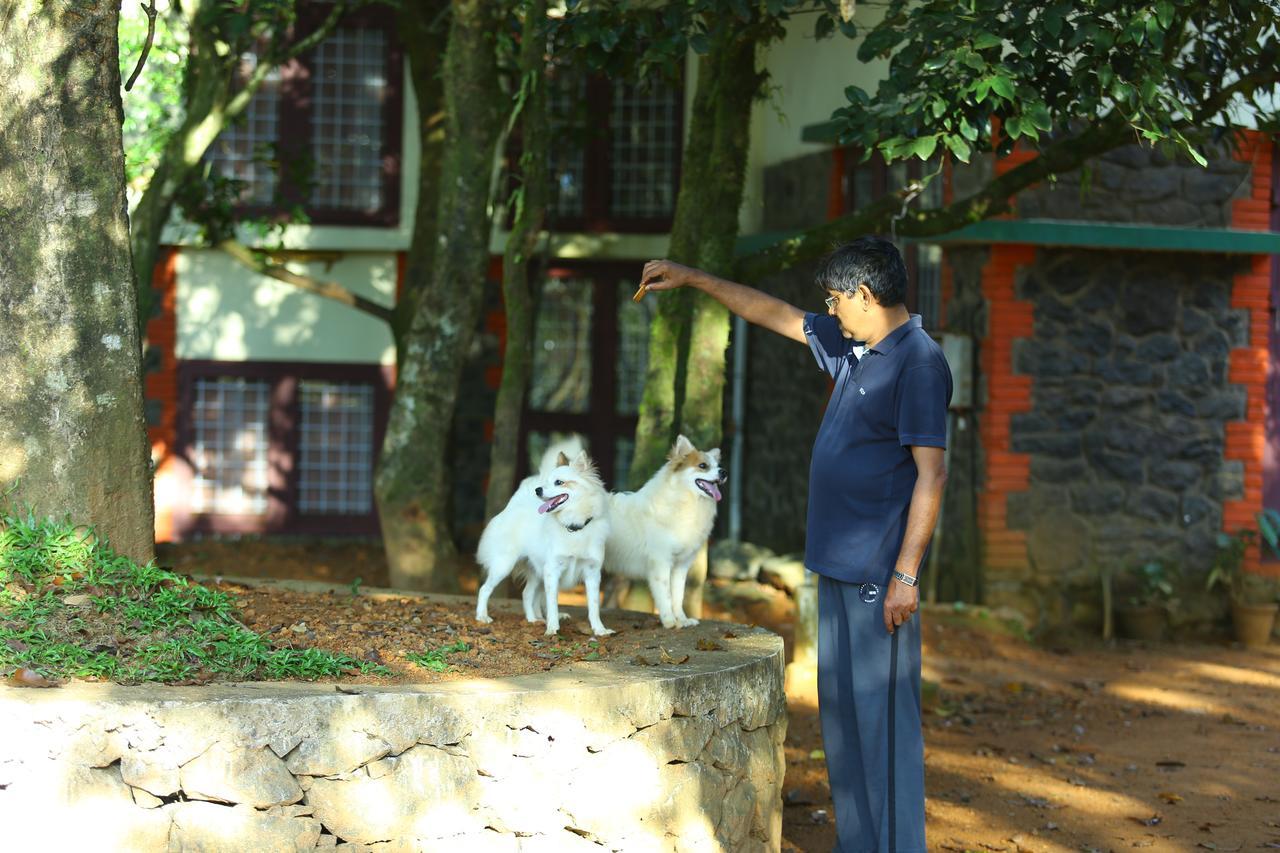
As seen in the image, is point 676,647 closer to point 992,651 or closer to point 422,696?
point 422,696

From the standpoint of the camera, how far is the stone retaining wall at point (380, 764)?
14.4ft

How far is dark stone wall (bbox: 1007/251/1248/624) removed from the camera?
38.0ft

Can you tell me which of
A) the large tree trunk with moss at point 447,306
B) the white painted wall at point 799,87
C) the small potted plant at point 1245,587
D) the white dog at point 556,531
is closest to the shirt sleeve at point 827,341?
the white dog at point 556,531

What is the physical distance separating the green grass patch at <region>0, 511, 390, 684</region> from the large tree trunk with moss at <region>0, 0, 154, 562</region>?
0.18 metres

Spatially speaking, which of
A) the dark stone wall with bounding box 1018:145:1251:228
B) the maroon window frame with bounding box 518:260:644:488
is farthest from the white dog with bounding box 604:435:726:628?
the maroon window frame with bounding box 518:260:644:488

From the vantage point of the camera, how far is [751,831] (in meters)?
5.53

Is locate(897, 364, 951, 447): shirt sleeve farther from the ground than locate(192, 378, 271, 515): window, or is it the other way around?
locate(897, 364, 951, 447): shirt sleeve

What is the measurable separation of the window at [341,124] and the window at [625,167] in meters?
1.76

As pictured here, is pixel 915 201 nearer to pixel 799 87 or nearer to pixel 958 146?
pixel 799 87

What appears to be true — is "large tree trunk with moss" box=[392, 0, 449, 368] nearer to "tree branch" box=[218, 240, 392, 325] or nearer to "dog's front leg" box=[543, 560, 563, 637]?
"tree branch" box=[218, 240, 392, 325]

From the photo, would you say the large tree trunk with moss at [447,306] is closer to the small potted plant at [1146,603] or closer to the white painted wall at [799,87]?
the white painted wall at [799,87]

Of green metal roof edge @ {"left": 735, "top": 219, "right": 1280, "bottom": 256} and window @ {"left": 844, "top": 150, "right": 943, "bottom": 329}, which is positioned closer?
green metal roof edge @ {"left": 735, "top": 219, "right": 1280, "bottom": 256}

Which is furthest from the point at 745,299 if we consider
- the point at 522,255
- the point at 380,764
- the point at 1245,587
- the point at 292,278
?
the point at 1245,587

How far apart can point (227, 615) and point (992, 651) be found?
6857mm
